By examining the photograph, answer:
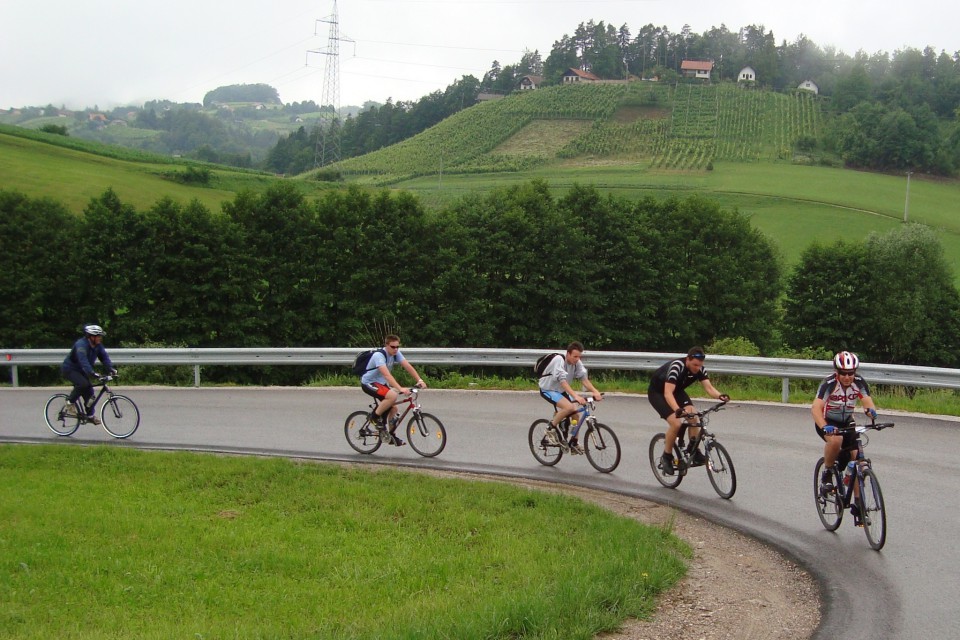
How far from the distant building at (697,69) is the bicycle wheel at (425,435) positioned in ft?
545

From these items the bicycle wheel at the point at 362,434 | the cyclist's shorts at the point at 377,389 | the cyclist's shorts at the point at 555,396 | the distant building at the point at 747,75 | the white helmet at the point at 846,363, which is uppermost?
the distant building at the point at 747,75

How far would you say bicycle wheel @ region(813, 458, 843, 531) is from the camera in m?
8.56

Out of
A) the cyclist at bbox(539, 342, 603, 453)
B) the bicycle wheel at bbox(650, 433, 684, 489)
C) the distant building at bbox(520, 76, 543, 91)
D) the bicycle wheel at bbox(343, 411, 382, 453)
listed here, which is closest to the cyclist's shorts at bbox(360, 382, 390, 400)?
the bicycle wheel at bbox(343, 411, 382, 453)

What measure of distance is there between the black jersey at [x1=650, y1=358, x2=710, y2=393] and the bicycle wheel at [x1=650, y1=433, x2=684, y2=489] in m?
0.65

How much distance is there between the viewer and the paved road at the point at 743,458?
23.4ft

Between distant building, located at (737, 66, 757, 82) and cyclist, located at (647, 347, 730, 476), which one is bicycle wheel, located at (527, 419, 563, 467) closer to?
cyclist, located at (647, 347, 730, 476)

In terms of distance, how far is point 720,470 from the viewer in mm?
10039

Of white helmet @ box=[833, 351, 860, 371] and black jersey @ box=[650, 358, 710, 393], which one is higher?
white helmet @ box=[833, 351, 860, 371]

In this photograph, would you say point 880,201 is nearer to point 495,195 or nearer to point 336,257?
point 495,195

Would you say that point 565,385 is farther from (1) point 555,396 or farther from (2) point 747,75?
(2) point 747,75

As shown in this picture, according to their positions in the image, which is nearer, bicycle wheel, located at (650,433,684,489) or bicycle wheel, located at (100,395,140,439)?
bicycle wheel, located at (650,433,684,489)

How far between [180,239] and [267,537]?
31190 millimetres

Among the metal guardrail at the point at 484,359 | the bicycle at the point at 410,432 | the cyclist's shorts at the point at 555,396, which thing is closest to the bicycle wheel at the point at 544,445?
the cyclist's shorts at the point at 555,396

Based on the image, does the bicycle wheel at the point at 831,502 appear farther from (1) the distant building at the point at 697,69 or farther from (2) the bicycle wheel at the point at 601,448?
(1) the distant building at the point at 697,69
